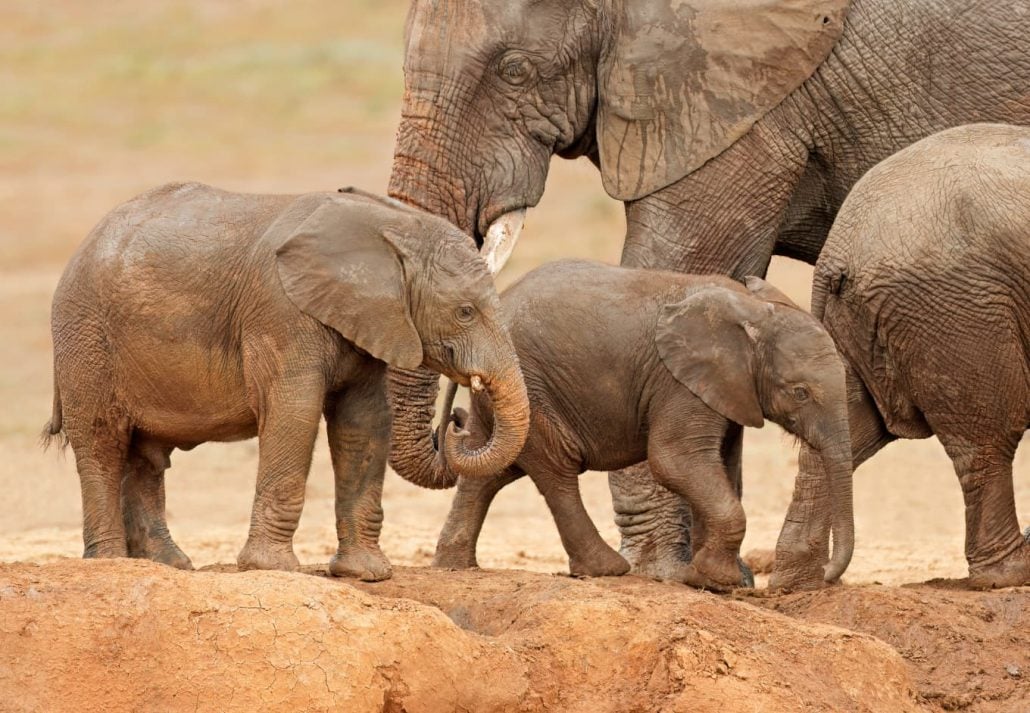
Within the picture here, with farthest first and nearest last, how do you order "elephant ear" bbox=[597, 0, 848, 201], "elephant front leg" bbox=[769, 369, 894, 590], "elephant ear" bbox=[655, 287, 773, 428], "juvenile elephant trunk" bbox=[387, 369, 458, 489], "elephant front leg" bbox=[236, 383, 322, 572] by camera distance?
"elephant ear" bbox=[597, 0, 848, 201]
"juvenile elephant trunk" bbox=[387, 369, 458, 489]
"elephant front leg" bbox=[769, 369, 894, 590]
"elephant ear" bbox=[655, 287, 773, 428]
"elephant front leg" bbox=[236, 383, 322, 572]

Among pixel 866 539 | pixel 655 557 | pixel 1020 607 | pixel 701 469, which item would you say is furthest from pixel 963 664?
pixel 866 539

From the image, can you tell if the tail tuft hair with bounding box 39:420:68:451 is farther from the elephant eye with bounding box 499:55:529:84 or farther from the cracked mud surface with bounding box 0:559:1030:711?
the elephant eye with bounding box 499:55:529:84

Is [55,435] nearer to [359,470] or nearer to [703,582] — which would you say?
[359,470]

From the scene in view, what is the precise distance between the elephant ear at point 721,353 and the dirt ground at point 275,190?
0.67 meters

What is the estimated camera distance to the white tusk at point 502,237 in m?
8.70

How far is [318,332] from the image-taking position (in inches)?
279

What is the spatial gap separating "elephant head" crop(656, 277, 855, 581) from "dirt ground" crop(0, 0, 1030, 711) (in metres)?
0.46

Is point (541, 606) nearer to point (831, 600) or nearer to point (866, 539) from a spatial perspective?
point (831, 600)

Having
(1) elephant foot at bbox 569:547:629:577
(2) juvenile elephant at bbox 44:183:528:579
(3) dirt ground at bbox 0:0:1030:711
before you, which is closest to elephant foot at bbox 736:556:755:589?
(1) elephant foot at bbox 569:547:629:577

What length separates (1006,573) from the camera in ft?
26.4

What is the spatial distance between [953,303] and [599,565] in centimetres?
154

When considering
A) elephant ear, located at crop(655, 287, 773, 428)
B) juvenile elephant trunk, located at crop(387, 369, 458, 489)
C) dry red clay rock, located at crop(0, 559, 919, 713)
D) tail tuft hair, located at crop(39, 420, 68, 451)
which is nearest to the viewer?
dry red clay rock, located at crop(0, 559, 919, 713)

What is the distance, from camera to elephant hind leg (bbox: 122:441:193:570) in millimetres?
7895

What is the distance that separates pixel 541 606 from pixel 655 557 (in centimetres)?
195
